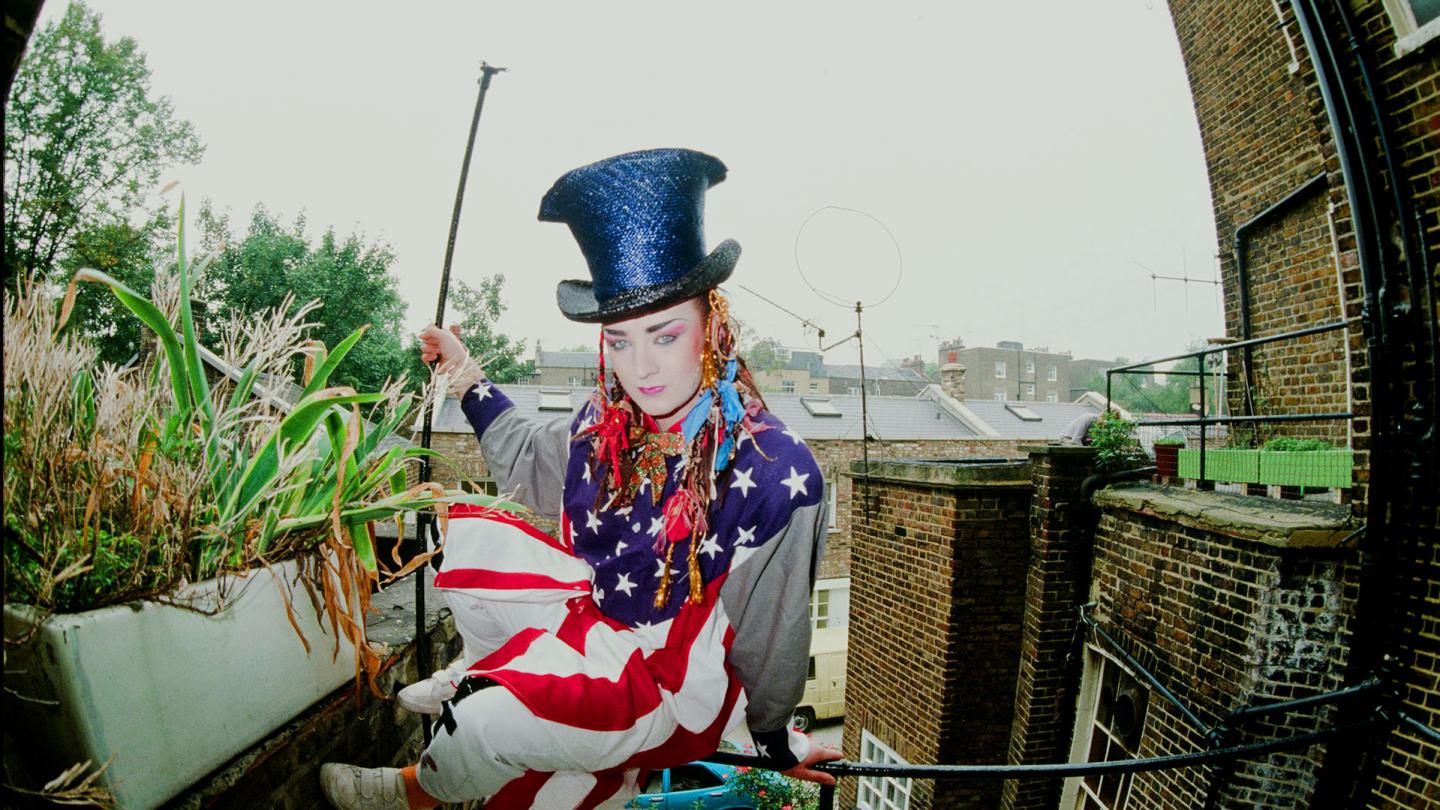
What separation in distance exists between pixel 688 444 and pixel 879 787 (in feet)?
22.7

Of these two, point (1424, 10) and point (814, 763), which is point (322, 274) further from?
point (1424, 10)

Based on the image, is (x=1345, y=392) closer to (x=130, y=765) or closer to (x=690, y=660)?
(x=690, y=660)

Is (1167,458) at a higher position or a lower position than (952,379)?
lower

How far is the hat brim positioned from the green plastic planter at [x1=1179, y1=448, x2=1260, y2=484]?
4487mm

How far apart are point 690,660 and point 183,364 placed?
3.82ft

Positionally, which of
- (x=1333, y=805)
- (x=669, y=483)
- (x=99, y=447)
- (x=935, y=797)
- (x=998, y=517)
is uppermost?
(x=99, y=447)

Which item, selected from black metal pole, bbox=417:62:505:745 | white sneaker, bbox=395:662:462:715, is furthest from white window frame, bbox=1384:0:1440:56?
white sneaker, bbox=395:662:462:715

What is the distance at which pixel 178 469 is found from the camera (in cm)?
107

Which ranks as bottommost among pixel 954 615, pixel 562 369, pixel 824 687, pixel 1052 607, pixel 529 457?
pixel 824 687

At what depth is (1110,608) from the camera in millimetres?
4840

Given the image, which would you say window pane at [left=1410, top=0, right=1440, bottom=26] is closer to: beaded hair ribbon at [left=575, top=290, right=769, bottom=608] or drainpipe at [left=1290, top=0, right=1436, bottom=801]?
drainpipe at [left=1290, top=0, right=1436, bottom=801]

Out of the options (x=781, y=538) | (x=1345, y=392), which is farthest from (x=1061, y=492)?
(x=781, y=538)

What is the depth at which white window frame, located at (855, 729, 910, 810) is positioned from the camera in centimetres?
633

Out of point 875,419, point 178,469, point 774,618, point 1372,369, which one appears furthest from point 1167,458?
point 875,419
